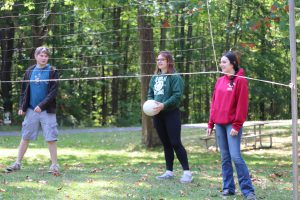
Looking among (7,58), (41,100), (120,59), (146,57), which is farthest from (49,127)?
(120,59)

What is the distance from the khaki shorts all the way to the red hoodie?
8.02 ft

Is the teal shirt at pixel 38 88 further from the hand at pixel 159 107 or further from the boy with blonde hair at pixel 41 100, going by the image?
the hand at pixel 159 107

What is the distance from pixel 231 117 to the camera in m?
5.30

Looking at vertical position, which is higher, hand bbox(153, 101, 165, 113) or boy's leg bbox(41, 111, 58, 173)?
hand bbox(153, 101, 165, 113)

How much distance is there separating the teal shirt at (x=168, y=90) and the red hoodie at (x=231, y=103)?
77 cm

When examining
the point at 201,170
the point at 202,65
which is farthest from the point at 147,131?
the point at 202,65

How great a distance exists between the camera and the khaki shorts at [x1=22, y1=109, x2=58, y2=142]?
6.78 metres

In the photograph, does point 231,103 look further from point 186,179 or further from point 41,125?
point 41,125

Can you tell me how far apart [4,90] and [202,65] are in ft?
33.8

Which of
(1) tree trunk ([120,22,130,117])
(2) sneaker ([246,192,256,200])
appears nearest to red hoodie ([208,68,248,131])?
(2) sneaker ([246,192,256,200])

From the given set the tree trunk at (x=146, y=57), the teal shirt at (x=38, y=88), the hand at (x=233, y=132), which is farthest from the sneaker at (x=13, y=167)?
the tree trunk at (x=146, y=57)

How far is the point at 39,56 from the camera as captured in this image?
6.80 meters

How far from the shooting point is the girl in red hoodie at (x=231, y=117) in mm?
5219

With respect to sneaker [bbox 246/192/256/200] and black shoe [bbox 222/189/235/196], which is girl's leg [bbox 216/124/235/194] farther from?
sneaker [bbox 246/192/256/200]
